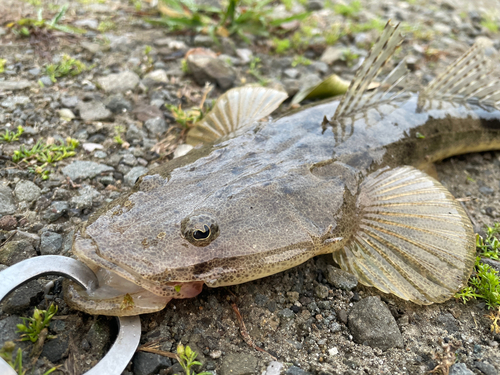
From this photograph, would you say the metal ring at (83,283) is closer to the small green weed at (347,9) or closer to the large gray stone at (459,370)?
the large gray stone at (459,370)

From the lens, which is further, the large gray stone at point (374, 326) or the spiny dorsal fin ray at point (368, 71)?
the spiny dorsal fin ray at point (368, 71)

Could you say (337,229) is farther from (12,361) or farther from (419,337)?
(12,361)

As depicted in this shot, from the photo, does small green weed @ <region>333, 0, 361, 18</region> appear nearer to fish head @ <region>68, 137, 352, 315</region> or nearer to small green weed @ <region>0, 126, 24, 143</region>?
fish head @ <region>68, 137, 352, 315</region>

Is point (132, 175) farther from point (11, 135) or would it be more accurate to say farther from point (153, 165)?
point (11, 135)

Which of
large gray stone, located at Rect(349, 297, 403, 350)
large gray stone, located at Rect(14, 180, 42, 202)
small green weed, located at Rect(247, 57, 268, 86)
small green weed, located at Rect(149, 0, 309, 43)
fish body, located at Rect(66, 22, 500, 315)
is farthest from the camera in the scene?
small green weed, located at Rect(149, 0, 309, 43)

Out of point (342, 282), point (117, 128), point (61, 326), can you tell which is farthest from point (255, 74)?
point (61, 326)

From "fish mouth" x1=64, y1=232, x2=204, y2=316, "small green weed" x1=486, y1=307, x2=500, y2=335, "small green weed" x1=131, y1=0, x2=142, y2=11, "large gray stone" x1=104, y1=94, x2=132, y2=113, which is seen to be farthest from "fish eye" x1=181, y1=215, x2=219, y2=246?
"small green weed" x1=131, y1=0, x2=142, y2=11

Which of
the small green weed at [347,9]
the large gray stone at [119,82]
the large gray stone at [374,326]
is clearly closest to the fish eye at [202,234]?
the large gray stone at [374,326]
